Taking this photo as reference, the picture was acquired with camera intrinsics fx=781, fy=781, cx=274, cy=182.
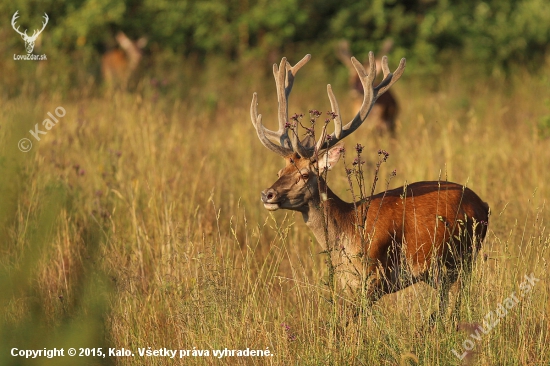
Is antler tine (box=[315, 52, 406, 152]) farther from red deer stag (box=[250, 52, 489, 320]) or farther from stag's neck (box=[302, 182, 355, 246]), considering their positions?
stag's neck (box=[302, 182, 355, 246])

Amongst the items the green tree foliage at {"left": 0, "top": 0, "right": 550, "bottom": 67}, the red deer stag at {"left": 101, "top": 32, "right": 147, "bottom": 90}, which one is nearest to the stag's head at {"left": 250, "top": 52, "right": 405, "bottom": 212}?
the red deer stag at {"left": 101, "top": 32, "right": 147, "bottom": 90}

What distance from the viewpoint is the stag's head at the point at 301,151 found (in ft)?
14.3

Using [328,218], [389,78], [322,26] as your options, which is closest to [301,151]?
[328,218]

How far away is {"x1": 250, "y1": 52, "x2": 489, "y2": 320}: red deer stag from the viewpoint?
436 centimetres

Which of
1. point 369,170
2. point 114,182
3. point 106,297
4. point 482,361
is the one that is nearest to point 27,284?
point 106,297

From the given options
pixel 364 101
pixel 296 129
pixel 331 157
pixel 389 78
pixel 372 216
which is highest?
pixel 389 78

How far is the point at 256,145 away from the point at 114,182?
2.59m

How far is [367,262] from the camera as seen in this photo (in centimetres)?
409

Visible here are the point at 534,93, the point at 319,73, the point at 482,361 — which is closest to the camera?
the point at 482,361

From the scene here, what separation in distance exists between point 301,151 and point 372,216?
1.88ft

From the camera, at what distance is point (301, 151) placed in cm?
453

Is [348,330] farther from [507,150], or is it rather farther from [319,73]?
[319,73]

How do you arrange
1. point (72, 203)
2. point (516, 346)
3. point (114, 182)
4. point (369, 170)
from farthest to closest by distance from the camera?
point (369, 170), point (114, 182), point (72, 203), point (516, 346)

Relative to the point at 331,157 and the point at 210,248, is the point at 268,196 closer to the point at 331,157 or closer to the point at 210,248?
the point at 210,248
